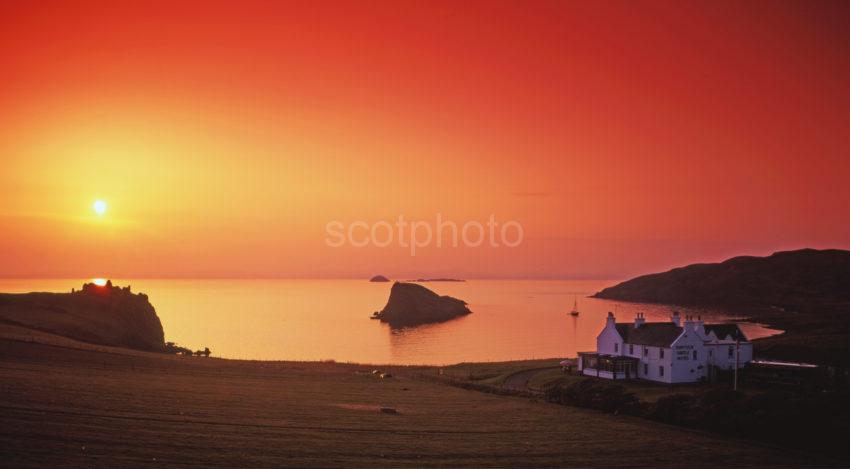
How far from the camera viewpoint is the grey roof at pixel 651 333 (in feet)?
219

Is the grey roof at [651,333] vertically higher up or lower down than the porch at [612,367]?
higher up

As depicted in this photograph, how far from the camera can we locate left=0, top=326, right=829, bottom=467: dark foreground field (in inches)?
1098

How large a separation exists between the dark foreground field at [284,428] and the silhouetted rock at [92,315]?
34294mm

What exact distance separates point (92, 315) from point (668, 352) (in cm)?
8775

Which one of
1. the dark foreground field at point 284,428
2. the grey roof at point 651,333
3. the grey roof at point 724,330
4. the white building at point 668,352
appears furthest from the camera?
the grey roof at point 724,330

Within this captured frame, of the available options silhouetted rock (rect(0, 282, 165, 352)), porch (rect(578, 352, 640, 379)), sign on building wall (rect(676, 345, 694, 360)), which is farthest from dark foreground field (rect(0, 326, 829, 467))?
silhouetted rock (rect(0, 282, 165, 352))

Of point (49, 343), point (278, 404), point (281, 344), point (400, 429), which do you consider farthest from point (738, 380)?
point (281, 344)

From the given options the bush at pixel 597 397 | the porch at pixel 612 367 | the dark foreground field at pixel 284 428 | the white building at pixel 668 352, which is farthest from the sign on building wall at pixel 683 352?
the dark foreground field at pixel 284 428

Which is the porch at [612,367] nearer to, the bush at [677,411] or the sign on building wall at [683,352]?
the sign on building wall at [683,352]

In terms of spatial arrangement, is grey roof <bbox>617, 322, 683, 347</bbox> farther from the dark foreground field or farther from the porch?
the dark foreground field

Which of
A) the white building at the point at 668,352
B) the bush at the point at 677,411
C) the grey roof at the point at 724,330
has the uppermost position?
the grey roof at the point at 724,330

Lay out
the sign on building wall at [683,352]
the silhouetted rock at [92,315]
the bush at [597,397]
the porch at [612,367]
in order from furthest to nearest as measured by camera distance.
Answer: the silhouetted rock at [92,315] < the porch at [612,367] < the sign on building wall at [683,352] < the bush at [597,397]

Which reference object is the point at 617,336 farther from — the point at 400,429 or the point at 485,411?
the point at 400,429

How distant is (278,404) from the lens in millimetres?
43531
